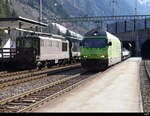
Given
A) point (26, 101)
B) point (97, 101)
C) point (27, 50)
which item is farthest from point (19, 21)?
point (97, 101)

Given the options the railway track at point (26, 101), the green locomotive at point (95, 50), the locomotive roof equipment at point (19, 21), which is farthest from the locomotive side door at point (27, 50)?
the railway track at point (26, 101)

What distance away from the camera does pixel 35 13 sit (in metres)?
192

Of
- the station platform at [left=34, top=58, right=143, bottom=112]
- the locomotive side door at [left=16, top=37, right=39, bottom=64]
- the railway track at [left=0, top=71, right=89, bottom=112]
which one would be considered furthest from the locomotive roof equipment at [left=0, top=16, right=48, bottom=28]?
the station platform at [left=34, top=58, right=143, bottom=112]

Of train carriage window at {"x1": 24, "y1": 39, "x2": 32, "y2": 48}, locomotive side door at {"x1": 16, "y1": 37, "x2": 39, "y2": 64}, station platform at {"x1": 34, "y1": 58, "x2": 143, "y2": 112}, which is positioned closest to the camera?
station platform at {"x1": 34, "y1": 58, "x2": 143, "y2": 112}

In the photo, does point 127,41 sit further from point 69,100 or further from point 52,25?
point 69,100

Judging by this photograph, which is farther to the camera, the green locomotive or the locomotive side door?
the locomotive side door

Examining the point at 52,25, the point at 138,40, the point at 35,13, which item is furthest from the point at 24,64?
the point at 35,13

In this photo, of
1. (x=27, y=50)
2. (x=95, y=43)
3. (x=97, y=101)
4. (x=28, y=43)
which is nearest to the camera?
(x=97, y=101)

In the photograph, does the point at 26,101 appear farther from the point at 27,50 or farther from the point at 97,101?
the point at 27,50

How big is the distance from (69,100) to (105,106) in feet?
5.85

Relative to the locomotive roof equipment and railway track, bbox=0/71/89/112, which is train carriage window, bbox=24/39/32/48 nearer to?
the locomotive roof equipment

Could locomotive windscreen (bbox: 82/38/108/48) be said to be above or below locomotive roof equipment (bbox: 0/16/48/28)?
below

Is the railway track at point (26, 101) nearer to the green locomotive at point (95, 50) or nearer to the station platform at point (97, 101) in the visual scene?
the station platform at point (97, 101)

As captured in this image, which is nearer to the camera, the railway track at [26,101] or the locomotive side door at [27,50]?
the railway track at [26,101]
